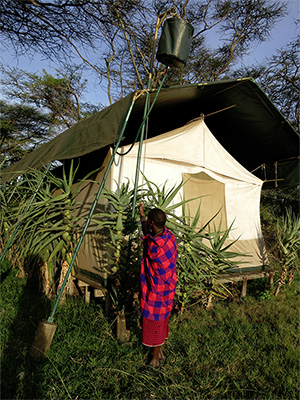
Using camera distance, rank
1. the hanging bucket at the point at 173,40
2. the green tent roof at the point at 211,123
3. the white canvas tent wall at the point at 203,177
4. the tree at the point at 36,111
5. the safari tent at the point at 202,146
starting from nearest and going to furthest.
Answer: the hanging bucket at the point at 173,40 < the green tent roof at the point at 211,123 < the safari tent at the point at 202,146 < the white canvas tent wall at the point at 203,177 < the tree at the point at 36,111

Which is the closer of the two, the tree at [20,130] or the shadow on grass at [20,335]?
the shadow on grass at [20,335]

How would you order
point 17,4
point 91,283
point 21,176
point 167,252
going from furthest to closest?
point 17,4, point 21,176, point 91,283, point 167,252

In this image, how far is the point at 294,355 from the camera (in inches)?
119

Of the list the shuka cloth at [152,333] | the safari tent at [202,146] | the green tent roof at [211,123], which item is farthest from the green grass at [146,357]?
the green tent roof at [211,123]

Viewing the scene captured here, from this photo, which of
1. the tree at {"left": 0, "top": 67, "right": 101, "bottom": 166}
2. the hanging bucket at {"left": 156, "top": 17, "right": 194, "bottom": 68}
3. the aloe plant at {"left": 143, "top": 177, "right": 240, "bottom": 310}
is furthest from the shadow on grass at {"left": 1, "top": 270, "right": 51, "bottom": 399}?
the tree at {"left": 0, "top": 67, "right": 101, "bottom": 166}

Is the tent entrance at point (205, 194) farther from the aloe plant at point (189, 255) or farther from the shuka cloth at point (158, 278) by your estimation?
the shuka cloth at point (158, 278)

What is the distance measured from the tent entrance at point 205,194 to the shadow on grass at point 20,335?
2876 mm

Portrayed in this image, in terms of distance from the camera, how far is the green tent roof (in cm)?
381

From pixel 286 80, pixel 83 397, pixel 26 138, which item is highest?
pixel 286 80

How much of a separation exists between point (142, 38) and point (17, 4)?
5.80 meters

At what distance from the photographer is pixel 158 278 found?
2.65m

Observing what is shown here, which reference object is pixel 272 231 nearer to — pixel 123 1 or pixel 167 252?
pixel 167 252

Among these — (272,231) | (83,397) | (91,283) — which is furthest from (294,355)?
(272,231)

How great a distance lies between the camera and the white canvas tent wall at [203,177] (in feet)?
14.4
